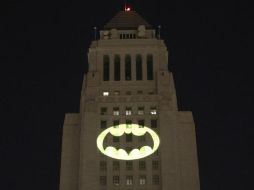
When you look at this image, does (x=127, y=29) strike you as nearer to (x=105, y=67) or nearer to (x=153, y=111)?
(x=105, y=67)

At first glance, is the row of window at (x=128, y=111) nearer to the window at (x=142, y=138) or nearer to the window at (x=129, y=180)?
the window at (x=142, y=138)

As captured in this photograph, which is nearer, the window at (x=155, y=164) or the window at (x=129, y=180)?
the window at (x=129, y=180)

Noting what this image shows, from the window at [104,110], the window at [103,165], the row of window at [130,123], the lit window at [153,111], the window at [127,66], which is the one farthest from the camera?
the window at [127,66]

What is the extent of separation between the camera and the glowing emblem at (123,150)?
99250 millimetres

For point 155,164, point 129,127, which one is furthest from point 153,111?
point 155,164

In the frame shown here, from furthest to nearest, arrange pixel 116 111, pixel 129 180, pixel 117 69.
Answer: pixel 117 69
pixel 116 111
pixel 129 180

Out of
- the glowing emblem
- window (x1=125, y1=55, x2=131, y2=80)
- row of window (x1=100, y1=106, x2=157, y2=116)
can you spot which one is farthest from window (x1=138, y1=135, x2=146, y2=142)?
window (x1=125, y1=55, x2=131, y2=80)

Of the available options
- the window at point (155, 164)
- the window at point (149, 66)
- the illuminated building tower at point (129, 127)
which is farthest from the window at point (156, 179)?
the window at point (149, 66)

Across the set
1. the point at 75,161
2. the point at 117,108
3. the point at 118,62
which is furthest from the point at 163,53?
the point at 75,161

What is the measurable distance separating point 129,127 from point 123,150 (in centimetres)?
397

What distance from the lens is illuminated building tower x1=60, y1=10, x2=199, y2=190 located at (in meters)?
97.9

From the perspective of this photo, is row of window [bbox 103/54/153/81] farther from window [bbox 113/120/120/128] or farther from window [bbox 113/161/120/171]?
window [bbox 113/161/120/171]

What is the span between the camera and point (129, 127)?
102125 mm

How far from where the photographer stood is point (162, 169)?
319 ft
